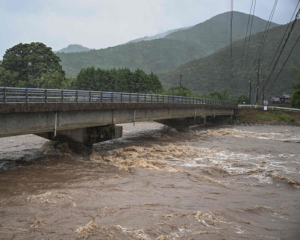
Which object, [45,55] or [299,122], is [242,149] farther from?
[45,55]

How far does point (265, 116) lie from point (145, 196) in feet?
165

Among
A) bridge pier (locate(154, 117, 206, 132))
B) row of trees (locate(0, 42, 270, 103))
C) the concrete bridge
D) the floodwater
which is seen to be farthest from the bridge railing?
row of trees (locate(0, 42, 270, 103))

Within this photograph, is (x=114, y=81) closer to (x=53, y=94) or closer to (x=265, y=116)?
(x=265, y=116)

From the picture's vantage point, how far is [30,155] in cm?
1858

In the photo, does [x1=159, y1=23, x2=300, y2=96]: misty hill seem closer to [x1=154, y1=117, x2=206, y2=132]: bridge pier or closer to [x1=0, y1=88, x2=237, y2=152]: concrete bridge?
[x1=154, y1=117, x2=206, y2=132]: bridge pier

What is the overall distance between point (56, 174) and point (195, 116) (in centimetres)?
2778

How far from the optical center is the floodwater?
854 centimetres

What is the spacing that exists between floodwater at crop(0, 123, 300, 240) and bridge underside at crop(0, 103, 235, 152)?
146cm

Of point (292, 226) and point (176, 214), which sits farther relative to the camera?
point (176, 214)

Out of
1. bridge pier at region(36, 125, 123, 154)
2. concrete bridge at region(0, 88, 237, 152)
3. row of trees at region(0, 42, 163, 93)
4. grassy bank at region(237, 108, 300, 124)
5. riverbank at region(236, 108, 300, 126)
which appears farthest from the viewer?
row of trees at region(0, 42, 163, 93)

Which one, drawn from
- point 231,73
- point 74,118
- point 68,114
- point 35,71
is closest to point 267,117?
point 74,118

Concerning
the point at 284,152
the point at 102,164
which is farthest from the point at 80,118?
the point at 284,152

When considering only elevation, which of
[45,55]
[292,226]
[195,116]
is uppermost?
[45,55]

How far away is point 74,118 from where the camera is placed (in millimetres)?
18094
